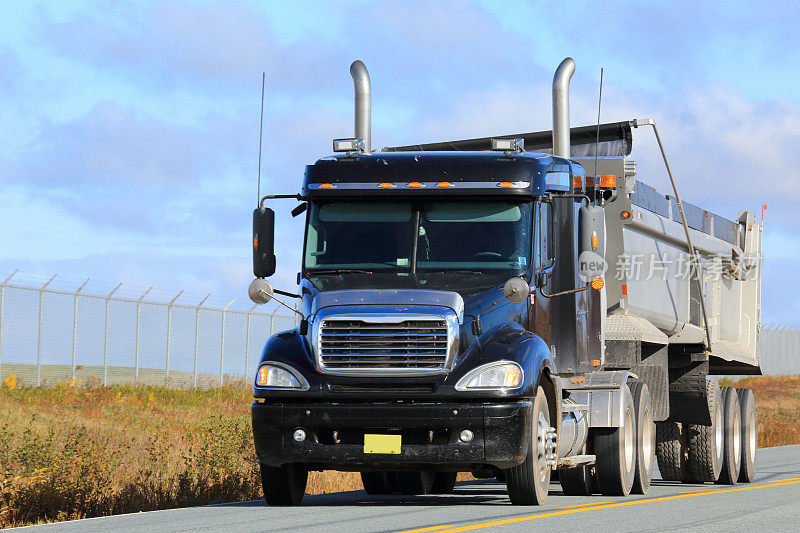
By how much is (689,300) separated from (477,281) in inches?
284

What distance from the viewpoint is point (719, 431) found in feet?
63.4

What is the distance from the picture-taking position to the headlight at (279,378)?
11992 millimetres

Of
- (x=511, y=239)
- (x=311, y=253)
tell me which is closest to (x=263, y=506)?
(x=311, y=253)

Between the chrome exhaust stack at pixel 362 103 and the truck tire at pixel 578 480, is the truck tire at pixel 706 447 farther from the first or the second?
the chrome exhaust stack at pixel 362 103

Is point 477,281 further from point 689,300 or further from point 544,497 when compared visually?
point 689,300

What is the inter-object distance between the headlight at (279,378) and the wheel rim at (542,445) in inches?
84.5

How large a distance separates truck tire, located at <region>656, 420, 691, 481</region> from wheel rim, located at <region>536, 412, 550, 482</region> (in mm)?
6586

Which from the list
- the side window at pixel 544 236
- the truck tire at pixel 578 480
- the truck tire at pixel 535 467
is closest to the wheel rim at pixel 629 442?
the truck tire at pixel 578 480

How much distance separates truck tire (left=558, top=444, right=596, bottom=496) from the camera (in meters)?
Result: 15.3

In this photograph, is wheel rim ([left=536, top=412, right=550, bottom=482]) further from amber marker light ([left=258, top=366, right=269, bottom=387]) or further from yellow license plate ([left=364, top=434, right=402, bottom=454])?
amber marker light ([left=258, top=366, right=269, bottom=387])

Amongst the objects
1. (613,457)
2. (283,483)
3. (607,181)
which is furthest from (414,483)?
(607,181)

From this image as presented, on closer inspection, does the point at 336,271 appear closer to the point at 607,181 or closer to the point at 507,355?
the point at 507,355

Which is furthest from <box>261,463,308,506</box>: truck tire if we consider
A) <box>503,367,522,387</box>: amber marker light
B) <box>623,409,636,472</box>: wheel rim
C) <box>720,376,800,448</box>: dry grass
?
<box>720,376,800,448</box>: dry grass

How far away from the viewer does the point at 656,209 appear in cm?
1752
